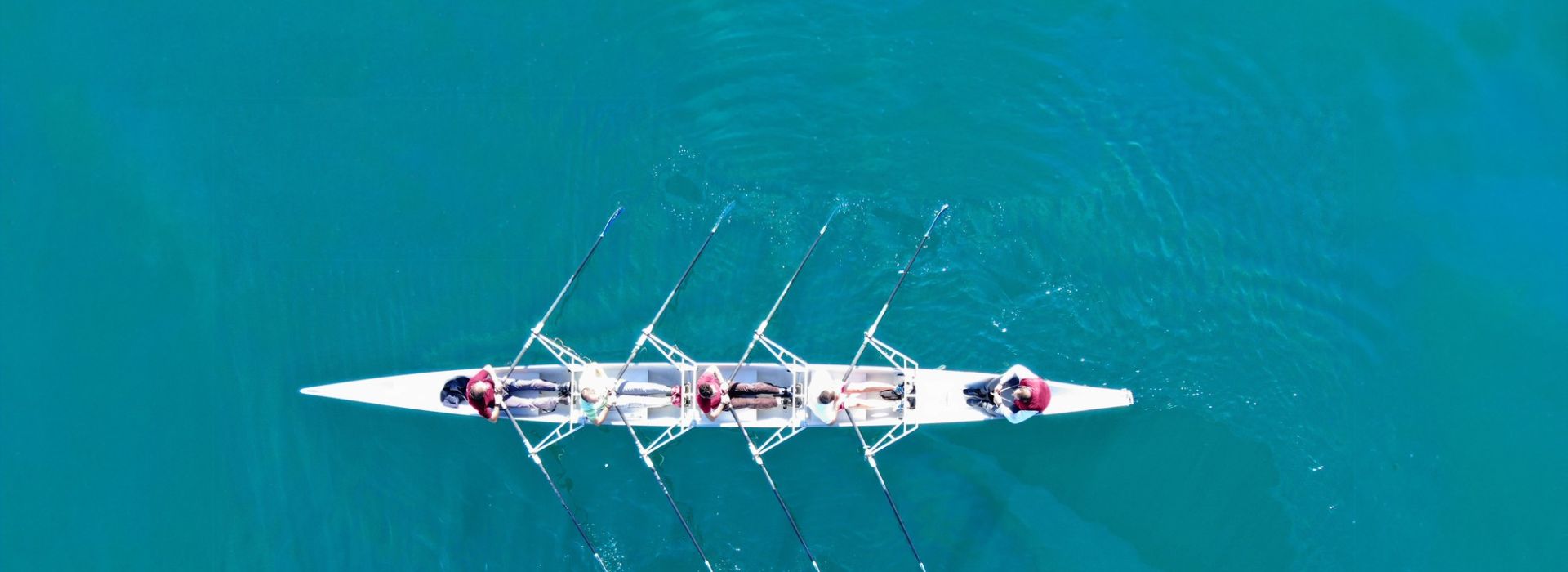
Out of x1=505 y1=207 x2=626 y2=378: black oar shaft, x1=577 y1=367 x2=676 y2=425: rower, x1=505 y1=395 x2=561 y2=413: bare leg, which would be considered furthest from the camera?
x1=505 y1=207 x2=626 y2=378: black oar shaft

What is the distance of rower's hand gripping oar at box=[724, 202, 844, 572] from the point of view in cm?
1593

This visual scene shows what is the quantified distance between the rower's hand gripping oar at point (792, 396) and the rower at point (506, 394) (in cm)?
315

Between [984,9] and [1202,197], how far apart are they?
215 inches

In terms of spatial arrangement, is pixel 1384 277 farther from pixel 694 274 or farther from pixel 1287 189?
pixel 694 274

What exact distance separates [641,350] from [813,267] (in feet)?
11.6

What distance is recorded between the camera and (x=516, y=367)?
16938 millimetres

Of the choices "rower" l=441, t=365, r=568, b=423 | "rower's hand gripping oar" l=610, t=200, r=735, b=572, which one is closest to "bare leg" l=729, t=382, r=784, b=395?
"rower's hand gripping oar" l=610, t=200, r=735, b=572

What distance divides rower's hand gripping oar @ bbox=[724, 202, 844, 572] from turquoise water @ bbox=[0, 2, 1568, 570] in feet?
0.95

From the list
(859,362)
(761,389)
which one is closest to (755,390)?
(761,389)

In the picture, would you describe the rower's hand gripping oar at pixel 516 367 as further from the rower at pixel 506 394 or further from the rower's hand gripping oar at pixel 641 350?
the rower's hand gripping oar at pixel 641 350

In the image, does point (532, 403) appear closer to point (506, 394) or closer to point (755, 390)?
point (506, 394)

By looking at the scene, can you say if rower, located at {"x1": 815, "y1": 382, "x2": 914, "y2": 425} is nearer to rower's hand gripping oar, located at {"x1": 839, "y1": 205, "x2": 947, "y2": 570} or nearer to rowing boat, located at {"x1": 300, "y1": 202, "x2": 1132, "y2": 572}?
rowing boat, located at {"x1": 300, "y1": 202, "x2": 1132, "y2": 572}

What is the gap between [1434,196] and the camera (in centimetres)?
1778

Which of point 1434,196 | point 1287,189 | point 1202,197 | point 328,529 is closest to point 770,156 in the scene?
point 1202,197
